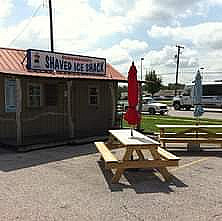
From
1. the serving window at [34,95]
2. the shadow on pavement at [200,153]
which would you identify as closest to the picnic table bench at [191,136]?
the shadow on pavement at [200,153]

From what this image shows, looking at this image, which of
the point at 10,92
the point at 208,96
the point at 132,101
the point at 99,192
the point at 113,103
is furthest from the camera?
the point at 208,96

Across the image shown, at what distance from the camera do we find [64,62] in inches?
500

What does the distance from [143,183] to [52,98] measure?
26.0ft

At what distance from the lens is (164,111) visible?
2914 cm

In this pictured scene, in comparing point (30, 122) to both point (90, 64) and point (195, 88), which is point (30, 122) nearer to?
point (90, 64)

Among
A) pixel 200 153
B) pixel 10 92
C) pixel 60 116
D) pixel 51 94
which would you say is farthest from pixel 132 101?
pixel 60 116

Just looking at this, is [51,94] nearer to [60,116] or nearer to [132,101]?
[60,116]

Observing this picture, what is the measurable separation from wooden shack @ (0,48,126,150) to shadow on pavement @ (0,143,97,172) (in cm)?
51

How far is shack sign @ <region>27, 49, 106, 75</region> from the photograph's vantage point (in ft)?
38.0

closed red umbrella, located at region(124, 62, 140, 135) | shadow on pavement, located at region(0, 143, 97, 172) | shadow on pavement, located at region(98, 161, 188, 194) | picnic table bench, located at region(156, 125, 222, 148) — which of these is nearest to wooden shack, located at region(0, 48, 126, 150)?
shadow on pavement, located at region(0, 143, 97, 172)

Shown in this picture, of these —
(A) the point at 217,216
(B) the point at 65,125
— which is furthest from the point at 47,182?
(B) the point at 65,125

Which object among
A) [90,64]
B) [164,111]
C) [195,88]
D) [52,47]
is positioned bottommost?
[164,111]

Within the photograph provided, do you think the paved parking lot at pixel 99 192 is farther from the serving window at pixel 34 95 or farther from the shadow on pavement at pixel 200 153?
the serving window at pixel 34 95

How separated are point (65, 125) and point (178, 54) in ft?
150
